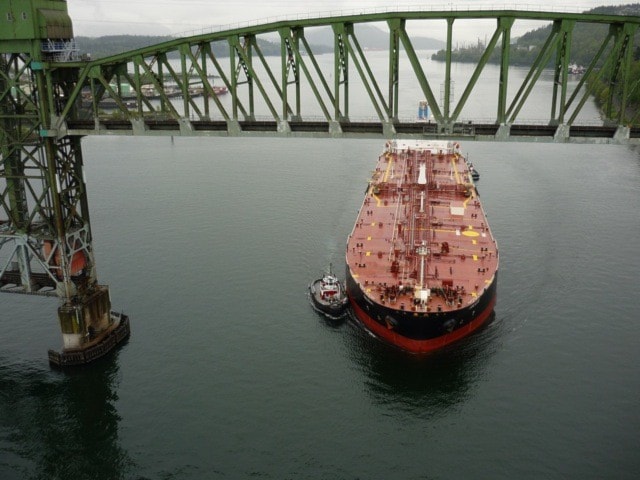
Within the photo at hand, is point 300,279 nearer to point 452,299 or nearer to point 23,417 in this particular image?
point 452,299

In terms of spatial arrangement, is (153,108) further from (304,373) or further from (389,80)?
(304,373)

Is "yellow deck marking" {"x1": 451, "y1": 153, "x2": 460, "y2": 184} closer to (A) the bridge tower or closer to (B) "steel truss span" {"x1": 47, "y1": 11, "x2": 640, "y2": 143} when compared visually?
(B) "steel truss span" {"x1": 47, "y1": 11, "x2": 640, "y2": 143}

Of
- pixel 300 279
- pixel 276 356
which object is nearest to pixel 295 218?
pixel 300 279

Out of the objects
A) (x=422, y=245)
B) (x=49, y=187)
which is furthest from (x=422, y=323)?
(x=49, y=187)

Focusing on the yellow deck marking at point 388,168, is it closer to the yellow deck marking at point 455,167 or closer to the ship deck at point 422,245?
the ship deck at point 422,245

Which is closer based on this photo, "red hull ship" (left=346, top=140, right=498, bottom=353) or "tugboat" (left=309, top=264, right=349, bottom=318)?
"red hull ship" (left=346, top=140, right=498, bottom=353)

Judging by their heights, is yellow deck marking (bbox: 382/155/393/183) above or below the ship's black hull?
above

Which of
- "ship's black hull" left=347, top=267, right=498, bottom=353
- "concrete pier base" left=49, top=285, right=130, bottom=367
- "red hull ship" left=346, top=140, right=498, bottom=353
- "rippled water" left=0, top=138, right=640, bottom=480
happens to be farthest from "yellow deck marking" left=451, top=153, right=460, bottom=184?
"concrete pier base" left=49, top=285, right=130, bottom=367
